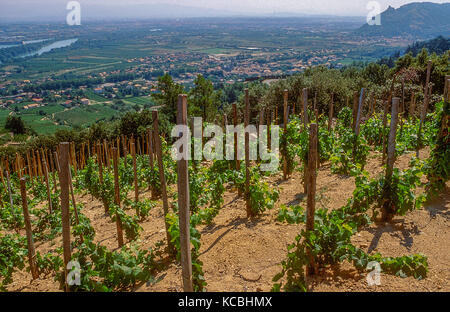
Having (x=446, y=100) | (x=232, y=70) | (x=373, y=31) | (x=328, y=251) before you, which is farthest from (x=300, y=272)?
(x=373, y=31)

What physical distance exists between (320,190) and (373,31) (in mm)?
121913

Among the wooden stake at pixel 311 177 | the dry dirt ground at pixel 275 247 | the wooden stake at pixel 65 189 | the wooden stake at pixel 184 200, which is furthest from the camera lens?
the dry dirt ground at pixel 275 247

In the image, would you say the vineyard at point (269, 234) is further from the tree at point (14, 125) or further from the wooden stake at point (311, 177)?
the tree at point (14, 125)

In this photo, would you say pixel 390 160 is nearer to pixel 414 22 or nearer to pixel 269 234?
pixel 269 234

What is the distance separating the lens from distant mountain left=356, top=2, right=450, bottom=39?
9480 cm

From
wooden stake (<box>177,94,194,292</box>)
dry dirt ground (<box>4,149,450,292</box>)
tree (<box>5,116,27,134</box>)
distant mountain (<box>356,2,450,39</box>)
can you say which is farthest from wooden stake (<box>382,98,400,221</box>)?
distant mountain (<box>356,2,450,39</box>)

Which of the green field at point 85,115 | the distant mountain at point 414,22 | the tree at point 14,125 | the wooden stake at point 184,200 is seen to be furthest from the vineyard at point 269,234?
the distant mountain at point 414,22

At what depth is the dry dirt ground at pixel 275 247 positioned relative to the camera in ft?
11.4

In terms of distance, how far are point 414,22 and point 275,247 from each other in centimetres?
11905

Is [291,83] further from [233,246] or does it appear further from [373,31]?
[373,31]

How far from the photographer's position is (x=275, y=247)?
434 cm

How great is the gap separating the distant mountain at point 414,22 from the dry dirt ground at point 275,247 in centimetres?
10417

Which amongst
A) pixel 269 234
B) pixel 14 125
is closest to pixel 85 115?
pixel 14 125

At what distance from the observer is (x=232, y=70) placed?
77125mm
